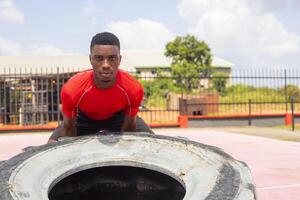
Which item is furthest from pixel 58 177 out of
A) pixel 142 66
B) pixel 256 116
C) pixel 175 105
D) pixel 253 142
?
pixel 142 66

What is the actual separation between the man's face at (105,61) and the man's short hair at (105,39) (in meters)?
0.03

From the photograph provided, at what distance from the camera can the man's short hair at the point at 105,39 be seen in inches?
116

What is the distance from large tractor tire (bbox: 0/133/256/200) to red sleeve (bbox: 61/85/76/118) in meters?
0.50

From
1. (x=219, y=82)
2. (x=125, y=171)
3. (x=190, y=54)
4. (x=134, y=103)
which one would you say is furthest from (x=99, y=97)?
(x=190, y=54)

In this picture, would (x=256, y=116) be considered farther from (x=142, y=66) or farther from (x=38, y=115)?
(x=142, y=66)

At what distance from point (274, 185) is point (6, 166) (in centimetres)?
389

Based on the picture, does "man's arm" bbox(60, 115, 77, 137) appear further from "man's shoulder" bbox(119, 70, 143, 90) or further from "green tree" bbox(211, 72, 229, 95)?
"green tree" bbox(211, 72, 229, 95)

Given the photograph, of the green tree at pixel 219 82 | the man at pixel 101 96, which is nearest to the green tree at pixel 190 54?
the green tree at pixel 219 82

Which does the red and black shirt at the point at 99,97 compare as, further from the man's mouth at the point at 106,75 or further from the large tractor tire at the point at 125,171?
the large tractor tire at the point at 125,171

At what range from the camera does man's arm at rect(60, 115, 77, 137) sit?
11.1 feet

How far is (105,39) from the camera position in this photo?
9.67 ft

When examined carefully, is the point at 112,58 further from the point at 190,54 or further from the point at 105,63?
the point at 190,54

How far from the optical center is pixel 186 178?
2395 mm

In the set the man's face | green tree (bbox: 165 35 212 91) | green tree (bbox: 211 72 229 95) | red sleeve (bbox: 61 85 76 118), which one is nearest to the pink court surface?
red sleeve (bbox: 61 85 76 118)
